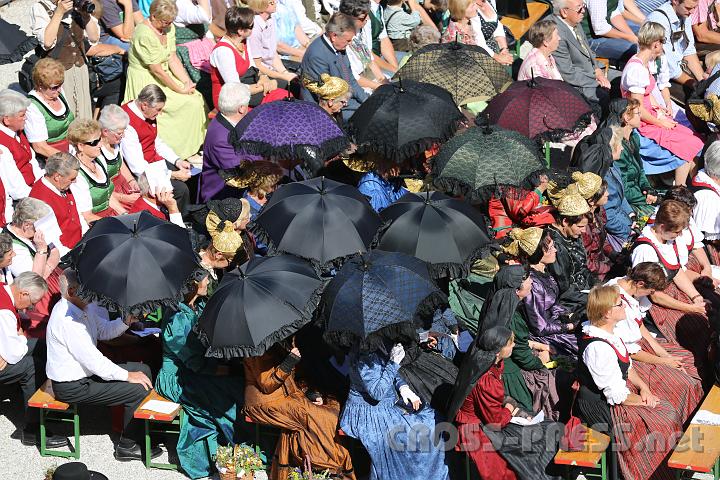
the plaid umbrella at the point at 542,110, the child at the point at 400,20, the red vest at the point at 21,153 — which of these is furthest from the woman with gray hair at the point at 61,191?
the child at the point at 400,20

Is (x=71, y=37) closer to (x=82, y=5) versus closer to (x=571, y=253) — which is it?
(x=82, y=5)

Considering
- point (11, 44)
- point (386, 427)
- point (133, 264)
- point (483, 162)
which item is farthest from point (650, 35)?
point (133, 264)

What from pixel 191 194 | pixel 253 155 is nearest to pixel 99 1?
pixel 191 194

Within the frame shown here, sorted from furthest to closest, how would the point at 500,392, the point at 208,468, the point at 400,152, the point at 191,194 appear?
the point at 191,194
the point at 400,152
the point at 208,468
the point at 500,392

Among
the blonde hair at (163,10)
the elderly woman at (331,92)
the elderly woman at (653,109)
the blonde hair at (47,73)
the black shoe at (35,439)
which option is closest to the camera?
the black shoe at (35,439)

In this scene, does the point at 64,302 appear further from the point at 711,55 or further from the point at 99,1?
the point at 711,55

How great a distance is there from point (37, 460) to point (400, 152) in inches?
142

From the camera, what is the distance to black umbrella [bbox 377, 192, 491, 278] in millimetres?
9773

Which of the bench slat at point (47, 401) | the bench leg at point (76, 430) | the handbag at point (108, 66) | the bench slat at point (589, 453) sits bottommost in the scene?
the bench leg at point (76, 430)

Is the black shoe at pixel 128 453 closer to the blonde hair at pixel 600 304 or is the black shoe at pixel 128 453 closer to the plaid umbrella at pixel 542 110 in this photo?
the blonde hair at pixel 600 304

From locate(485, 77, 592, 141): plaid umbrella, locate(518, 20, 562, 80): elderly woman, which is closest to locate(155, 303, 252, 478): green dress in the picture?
locate(485, 77, 592, 141): plaid umbrella

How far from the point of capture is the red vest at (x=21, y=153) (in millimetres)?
10836

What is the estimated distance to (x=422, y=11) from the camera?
1466cm

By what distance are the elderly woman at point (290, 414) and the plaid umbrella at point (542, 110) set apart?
3.44 m
